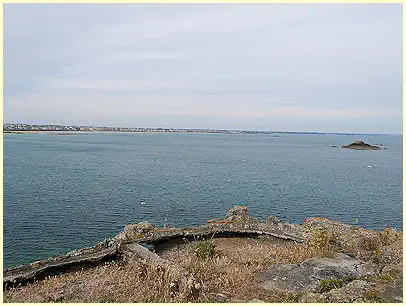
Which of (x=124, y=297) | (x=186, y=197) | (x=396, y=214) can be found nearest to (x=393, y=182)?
(x=396, y=214)

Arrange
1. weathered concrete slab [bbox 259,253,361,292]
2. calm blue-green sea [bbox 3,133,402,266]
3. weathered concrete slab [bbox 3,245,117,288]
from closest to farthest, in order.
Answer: weathered concrete slab [bbox 259,253,361,292] → weathered concrete slab [bbox 3,245,117,288] → calm blue-green sea [bbox 3,133,402,266]

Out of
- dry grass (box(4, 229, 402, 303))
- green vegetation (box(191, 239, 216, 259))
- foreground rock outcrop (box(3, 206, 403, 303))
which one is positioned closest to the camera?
foreground rock outcrop (box(3, 206, 403, 303))

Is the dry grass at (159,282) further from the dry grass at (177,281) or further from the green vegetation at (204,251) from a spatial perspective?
the green vegetation at (204,251)

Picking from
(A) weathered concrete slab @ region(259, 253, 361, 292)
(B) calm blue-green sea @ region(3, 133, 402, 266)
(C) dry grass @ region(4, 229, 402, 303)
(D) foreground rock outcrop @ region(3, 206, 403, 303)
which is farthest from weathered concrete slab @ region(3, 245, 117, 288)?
(B) calm blue-green sea @ region(3, 133, 402, 266)

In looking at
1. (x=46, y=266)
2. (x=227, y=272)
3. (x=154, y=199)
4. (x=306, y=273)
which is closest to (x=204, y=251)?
(x=227, y=272)

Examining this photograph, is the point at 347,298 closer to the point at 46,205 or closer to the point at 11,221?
the point at 11,221

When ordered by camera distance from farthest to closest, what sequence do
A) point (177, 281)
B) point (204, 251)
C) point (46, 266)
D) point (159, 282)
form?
1. point (204, 251)
2. point (46, 266)
3. point (159, 282)
4. point (177, 281)

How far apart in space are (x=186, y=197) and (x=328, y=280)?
26003 millimetres

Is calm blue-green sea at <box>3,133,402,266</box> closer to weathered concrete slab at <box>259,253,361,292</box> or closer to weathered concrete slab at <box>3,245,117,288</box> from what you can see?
weathered concrete slab at <box>3,245,117,288</box>

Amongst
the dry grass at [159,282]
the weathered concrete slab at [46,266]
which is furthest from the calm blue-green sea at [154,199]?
the dry grass at [159,282]

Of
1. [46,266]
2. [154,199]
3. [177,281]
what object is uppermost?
[177,281]

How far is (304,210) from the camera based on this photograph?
33.6 meters

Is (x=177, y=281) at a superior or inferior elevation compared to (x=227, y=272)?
superior

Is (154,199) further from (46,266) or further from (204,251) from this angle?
(46,266)
